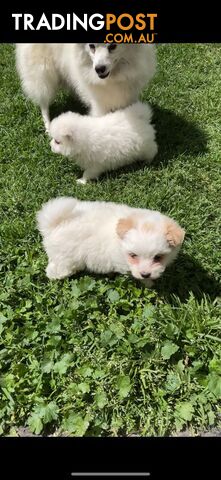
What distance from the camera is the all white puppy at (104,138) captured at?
3.65 m

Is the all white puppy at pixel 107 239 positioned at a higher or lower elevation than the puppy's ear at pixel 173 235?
lower

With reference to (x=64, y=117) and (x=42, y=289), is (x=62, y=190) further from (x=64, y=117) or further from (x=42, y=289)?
(x=42, y=289)

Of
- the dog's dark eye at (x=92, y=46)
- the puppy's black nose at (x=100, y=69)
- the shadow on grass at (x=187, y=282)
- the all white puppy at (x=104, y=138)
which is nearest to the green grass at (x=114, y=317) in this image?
the shadow on grass at (x=187, y=282)

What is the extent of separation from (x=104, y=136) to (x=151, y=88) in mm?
1401

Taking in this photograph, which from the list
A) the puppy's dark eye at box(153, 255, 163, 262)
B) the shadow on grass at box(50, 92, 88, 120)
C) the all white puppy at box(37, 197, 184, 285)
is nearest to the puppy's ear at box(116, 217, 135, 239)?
the all white puppy at box(37, 197, 184, 285)

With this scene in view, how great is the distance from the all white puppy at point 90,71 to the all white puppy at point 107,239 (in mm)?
1255

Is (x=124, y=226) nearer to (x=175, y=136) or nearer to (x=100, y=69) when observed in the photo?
(x=100, y=69)

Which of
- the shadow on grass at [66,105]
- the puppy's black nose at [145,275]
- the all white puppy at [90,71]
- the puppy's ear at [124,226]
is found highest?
the all white puppy at [90,71]

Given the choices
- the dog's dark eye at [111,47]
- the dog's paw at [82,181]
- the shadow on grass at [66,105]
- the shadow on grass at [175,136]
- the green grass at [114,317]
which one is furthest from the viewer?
the shadow on grass at [66,105]

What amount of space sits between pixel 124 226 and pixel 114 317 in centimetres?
64

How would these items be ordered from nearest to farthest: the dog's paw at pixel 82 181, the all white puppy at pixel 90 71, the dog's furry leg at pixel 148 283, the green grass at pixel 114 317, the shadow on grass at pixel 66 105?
the green grass at pixel 114 317, the dog's furry leg at pixel 148 283, the all white puppy at pixel 90 71, the dog's paw at pixel 82 181, the shadow on grass at pixel 66 105

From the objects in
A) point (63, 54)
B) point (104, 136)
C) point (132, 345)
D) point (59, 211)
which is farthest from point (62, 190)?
point (132, 345)

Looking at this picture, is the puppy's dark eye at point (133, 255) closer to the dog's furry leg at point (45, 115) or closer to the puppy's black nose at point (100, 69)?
the puppy's black nose at point (100, 69)

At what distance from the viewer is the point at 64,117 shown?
3703 mm
